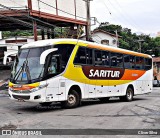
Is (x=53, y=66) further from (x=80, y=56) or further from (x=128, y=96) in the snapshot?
(x=128, y=96)

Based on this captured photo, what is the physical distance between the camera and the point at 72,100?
15.5m

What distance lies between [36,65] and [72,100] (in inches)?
101

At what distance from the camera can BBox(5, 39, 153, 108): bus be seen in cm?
1394

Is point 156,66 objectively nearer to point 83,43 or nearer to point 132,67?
point 132,67

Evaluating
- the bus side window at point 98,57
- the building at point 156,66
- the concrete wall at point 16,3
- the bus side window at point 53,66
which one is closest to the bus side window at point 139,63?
the bus side window at point 98,57

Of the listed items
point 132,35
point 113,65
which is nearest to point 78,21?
point 113,65

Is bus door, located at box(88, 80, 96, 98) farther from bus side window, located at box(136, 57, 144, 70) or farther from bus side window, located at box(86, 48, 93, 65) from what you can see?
bus side window, located at box(136, 57, 144, 70)

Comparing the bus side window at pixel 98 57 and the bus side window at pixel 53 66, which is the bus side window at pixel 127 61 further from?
the bus side window at pixel 53 66

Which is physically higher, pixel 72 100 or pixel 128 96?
pixel 72 100

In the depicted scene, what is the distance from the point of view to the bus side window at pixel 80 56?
16000 millimetres

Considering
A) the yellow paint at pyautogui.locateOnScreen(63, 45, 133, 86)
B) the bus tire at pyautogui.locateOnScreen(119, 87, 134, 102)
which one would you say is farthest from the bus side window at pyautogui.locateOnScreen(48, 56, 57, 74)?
the bus tire at pyautogui.locateOnScreen(119, 87, 134, 102)

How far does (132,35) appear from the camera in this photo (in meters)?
87.4

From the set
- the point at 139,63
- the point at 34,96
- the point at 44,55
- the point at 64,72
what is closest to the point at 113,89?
the point at 139,63

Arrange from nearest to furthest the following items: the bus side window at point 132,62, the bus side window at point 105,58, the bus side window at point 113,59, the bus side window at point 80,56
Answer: the bus side window at point 80,56
the bus side window at point 105,58
the bus side window at point 113,59
the bus side window at point 132,62
